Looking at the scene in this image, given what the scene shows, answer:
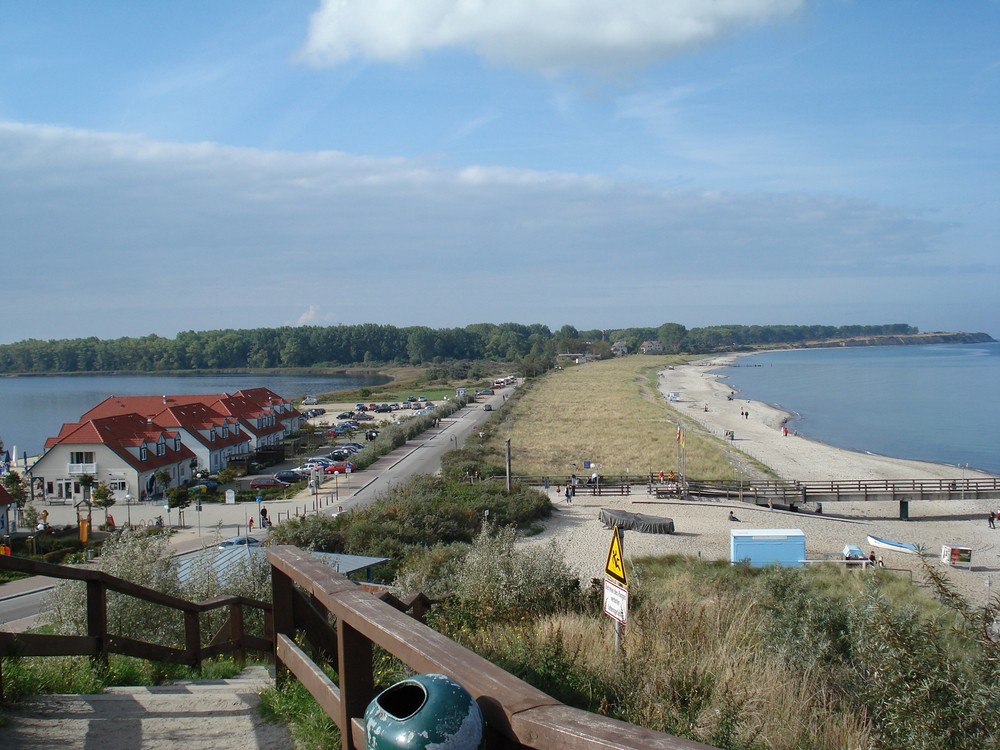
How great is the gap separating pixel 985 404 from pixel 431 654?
9792 cm

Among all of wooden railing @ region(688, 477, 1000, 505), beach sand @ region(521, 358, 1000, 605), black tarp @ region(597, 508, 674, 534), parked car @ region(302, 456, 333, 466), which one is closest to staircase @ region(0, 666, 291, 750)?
beach sand @ region(521, 358, 1000, 605)

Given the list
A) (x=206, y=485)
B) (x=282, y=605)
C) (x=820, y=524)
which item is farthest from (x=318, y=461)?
(x=282, y=605)

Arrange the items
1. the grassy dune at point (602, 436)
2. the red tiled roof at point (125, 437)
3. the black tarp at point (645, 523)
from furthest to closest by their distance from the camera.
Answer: the grassy dune at point (602, 436) < the red tiled roof at point (125, 437) < the black tarp at point (645, 523)

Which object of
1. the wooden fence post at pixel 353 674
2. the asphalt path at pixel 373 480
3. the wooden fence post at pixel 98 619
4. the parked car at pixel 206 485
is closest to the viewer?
the wooden fence post at pixel 353 674

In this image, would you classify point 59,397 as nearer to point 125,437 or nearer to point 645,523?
point 125,437

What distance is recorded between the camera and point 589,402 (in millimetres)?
87312

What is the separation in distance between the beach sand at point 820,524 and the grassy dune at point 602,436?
162 inches

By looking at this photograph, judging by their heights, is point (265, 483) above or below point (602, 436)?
below

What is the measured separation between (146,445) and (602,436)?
32.5 metres

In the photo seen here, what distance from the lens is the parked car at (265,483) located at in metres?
41.5

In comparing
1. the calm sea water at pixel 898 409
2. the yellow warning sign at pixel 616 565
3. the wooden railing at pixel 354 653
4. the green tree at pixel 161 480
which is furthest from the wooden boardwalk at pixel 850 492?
the wooden railing at pixel 354 653

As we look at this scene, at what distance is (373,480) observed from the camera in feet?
136

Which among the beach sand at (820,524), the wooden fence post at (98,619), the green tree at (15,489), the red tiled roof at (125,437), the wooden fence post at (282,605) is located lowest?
the beach sand at (820,524)

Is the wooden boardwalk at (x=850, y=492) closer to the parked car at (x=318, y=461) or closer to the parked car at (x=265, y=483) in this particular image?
the parked car at (x=265, y=483)
